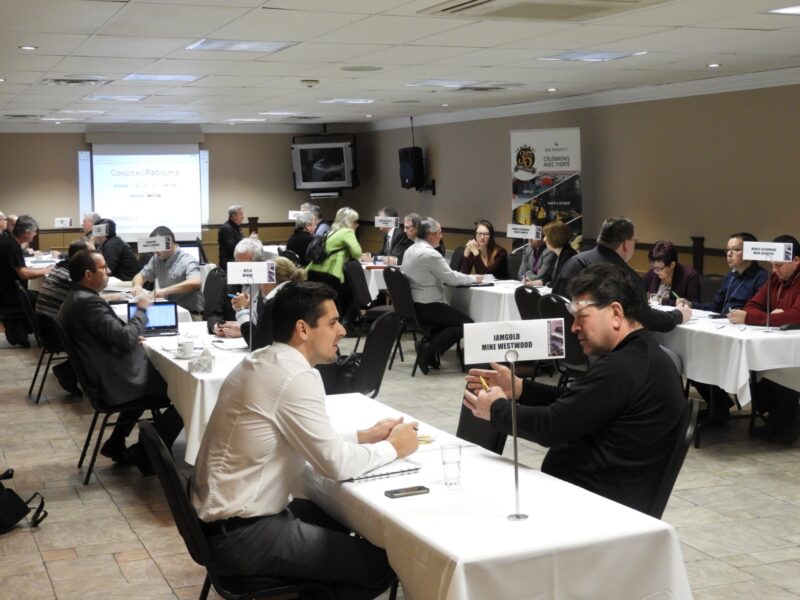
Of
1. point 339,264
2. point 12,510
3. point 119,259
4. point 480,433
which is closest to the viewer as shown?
point 480,433

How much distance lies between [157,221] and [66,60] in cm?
937

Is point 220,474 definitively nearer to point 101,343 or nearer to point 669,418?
point 669,418

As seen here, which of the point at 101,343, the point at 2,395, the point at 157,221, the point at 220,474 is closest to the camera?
the point at 220,474

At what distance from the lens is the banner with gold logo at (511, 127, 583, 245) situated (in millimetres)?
11273

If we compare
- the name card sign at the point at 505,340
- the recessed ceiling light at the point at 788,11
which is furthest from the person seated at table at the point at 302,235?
the name card sign at the point at 505,340

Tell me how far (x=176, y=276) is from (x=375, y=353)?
3.14 metres

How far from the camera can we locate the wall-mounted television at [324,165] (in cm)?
1662

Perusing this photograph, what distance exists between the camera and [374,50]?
6.88 meters

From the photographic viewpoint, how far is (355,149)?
1678cm

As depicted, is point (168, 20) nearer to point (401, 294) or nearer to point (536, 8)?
point (536, 8)

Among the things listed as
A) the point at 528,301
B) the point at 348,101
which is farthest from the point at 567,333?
the point at 348,101

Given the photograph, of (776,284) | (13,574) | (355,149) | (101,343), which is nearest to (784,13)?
(776,284)

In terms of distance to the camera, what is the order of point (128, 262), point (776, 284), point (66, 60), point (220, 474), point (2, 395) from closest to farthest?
1. point (220, 474)
2. point (776, 284)
3. point (66, 60)
4. point (2, 395)
5. point (128, 262)

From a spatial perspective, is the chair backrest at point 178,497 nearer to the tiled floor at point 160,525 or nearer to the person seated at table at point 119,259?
the tiled floor at point 160,525
